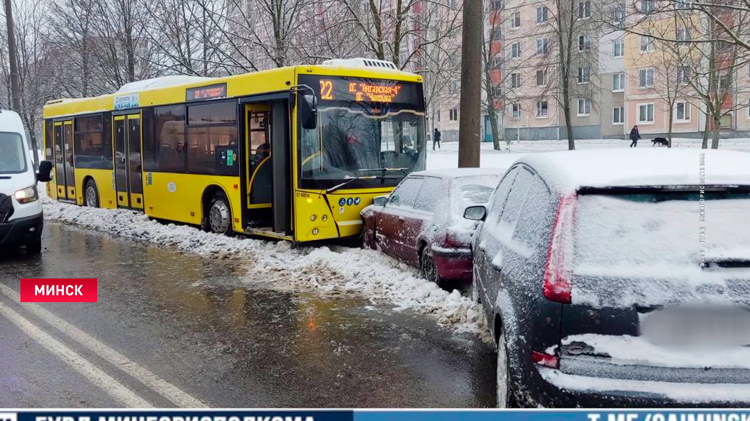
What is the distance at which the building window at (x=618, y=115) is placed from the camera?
187 ft

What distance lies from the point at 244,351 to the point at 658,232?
381 cm

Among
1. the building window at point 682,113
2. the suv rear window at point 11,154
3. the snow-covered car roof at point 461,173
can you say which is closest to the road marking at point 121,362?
the suv rear window at point 11,154

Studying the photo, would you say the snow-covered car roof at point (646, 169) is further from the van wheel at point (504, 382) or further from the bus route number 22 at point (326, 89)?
the bus route number 22 at point (326, 89)

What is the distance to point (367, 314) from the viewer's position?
7262 mm

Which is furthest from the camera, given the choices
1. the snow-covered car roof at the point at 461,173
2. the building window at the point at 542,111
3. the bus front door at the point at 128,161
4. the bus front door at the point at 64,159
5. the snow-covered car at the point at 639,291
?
the building window at the point at 542,111

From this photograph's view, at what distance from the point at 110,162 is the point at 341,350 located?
12.7 meters

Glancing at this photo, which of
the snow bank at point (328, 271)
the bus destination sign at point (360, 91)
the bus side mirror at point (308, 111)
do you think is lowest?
the snow bank at point (328, 271)

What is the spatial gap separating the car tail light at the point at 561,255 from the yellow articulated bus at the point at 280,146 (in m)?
6.96

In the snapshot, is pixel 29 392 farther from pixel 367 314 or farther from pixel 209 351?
pixel 367 314

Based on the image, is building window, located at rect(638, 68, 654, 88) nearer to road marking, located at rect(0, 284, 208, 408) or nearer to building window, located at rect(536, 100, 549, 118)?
building window, located at rect(536, 100, 549, 118)

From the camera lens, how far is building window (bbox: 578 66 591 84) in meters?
50.5

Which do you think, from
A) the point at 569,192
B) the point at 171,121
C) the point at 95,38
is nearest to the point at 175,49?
the point at 95,38

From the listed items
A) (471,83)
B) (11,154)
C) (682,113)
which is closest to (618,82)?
(682,113)

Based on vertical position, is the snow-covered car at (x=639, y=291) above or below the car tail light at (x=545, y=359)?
above
